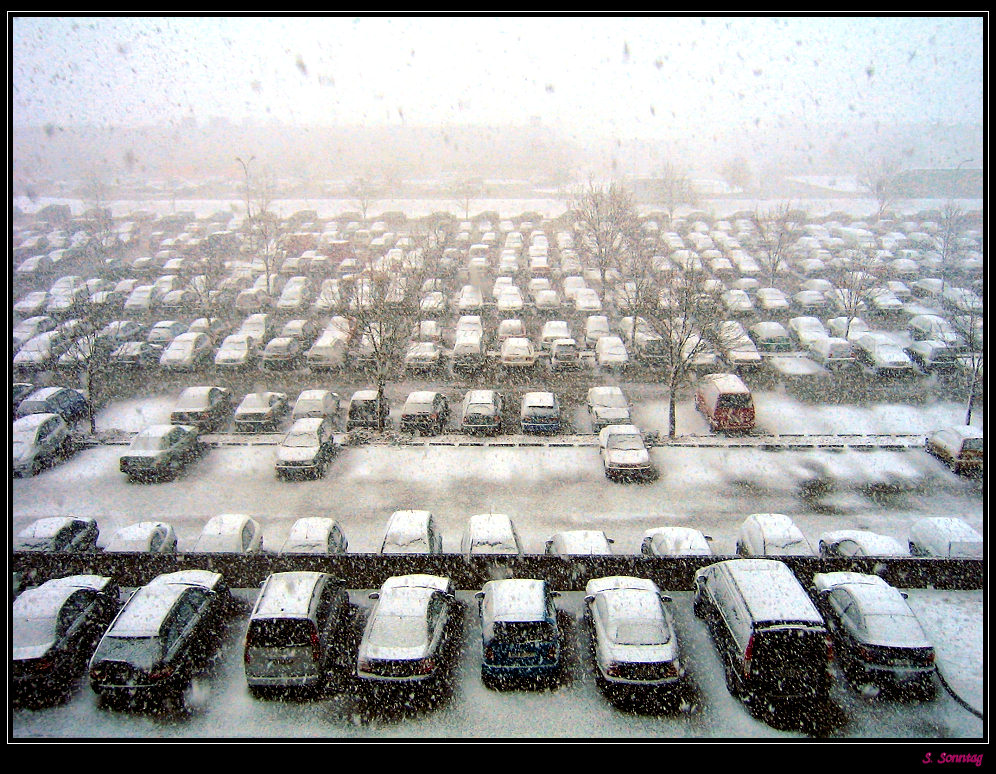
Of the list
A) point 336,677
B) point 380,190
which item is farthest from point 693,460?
point 380,190

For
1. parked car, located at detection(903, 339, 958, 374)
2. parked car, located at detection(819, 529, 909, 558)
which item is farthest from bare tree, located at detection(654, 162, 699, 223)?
parked car, located at detection(819, 529, 909, 558)

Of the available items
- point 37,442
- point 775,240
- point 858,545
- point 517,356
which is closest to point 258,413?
point 37,442

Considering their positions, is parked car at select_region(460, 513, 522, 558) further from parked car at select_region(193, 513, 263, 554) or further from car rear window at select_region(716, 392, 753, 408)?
car rear window at select_region(716, 392, 753, 408)

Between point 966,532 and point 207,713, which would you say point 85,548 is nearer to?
point 207,713

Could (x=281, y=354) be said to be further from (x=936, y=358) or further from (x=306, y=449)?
(x=936, y=358)

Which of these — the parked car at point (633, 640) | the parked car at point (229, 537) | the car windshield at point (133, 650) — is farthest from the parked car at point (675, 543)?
the car windshield at point (133, 650)

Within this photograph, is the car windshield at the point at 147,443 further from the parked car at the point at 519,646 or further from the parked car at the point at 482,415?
the parked car at the point at 519,646
